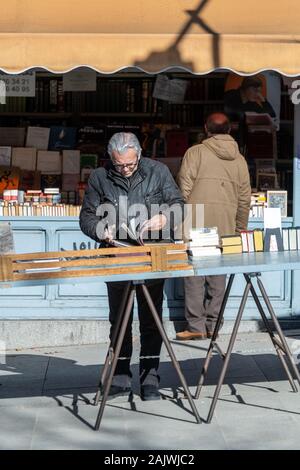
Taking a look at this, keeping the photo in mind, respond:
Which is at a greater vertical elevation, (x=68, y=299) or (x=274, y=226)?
(x=274, y=226)

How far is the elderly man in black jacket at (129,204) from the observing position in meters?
6.73

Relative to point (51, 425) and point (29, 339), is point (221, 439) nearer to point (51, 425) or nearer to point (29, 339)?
point (51, 425)

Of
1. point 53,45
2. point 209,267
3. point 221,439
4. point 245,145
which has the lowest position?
point 221,439

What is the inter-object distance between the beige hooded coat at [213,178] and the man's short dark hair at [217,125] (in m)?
0.04

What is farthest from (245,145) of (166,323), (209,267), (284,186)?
(209,267)

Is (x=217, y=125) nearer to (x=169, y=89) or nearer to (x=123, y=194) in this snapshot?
(x=169, y=89)

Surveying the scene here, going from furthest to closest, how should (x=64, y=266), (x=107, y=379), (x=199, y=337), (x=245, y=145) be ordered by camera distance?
(x=245, y=145)
(x=199, y=337)
(x=107, y=379)
(x=64, y=266)

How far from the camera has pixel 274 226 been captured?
22.6ft

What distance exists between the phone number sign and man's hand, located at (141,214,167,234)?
10.3 ft

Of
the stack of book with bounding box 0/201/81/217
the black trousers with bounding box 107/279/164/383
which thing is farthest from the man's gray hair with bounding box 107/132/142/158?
the stack of book with bounding box 0/201/81/217

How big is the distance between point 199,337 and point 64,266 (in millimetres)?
2861

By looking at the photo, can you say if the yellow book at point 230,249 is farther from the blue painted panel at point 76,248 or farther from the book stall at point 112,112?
the blue painted panel at point 76,248

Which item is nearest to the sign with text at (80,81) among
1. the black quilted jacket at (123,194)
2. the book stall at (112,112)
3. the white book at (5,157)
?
the book stall at (112,112)

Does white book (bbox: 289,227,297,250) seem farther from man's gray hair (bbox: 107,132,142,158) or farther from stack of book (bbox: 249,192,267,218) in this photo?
stack of book (bbox: 249,192,267,218)
